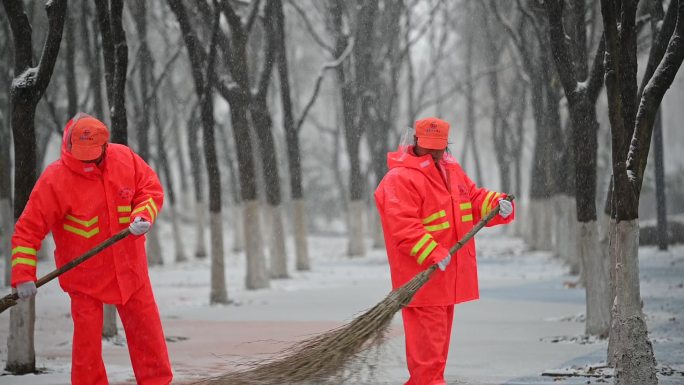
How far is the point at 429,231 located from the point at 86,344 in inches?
86.7

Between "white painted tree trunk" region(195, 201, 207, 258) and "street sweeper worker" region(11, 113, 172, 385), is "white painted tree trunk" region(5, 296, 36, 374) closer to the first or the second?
"street sweeper worker" region(11, 113, 172, 385)

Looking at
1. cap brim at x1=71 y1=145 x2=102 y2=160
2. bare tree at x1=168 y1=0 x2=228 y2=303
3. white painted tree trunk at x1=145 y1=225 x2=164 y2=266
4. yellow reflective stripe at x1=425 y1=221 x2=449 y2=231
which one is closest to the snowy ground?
bare tree at x1=168 y1=0 x2=228 y2=303

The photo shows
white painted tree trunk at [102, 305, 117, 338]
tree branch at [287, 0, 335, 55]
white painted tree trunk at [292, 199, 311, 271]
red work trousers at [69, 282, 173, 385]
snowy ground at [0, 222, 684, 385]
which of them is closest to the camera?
red work trousers at [69, 282, 173, 385]

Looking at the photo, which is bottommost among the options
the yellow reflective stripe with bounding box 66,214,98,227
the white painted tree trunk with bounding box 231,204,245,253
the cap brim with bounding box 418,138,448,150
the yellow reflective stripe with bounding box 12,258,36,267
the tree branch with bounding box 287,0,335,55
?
the white painted tree trunk with bounding box 231,204,245,253

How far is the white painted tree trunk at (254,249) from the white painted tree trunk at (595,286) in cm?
682

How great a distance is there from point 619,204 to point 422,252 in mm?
1433

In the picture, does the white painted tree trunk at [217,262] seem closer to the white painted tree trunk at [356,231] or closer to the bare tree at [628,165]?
the bare tree at [628,165]

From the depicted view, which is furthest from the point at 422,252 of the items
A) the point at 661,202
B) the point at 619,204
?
the point at 661,202

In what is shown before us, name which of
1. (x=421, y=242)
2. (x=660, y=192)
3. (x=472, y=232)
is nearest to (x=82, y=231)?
(x=421, y=242)

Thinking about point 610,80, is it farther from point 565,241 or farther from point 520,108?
point 520,108

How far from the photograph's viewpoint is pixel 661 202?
19.3 m

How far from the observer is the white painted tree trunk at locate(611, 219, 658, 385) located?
18.7 feet

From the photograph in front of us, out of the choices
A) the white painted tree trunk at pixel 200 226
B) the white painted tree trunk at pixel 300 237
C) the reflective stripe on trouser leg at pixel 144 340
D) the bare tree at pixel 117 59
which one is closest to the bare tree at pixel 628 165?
the reflective stripe on trouser leg at pixel 144 340

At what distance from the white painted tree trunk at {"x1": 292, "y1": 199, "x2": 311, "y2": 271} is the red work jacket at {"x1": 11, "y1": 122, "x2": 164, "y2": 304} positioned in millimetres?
13858
